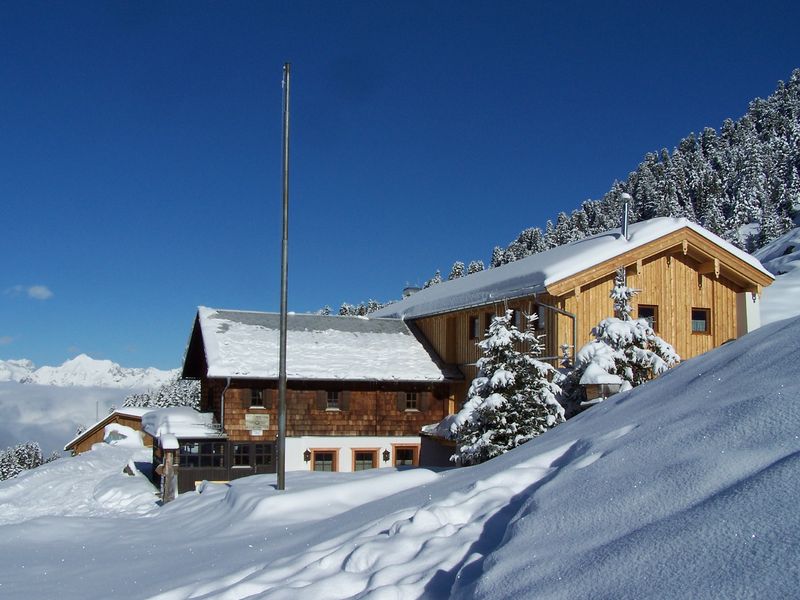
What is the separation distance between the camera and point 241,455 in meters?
23.5

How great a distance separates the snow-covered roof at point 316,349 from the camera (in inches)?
945

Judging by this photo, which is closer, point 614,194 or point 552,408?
point 552,408

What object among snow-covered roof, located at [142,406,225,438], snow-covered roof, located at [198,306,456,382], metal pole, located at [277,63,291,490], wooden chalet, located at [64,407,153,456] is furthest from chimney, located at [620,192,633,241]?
wooden chalet, located at [64,407,153,456]

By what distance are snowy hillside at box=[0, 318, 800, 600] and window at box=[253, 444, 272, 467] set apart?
12.4 m

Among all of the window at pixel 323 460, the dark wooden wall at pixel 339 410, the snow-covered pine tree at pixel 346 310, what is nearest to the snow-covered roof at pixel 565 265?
the dark wooden wall at pixel 339 410

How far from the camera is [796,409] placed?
4.69 metres

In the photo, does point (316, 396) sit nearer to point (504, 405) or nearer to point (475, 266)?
point (504, 405)

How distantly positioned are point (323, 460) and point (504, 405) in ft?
35.7

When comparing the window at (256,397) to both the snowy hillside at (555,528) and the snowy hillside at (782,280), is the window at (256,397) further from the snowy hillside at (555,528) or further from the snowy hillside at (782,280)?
the snowy hillside at (782,280)

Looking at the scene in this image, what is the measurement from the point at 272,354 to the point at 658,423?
19940mm

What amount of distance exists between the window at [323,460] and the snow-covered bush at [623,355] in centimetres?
1062

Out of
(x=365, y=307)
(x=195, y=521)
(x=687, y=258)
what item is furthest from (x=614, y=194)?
(x=195, y=521)

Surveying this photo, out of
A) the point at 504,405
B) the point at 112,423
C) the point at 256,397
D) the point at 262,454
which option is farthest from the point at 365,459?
the point at 112,423

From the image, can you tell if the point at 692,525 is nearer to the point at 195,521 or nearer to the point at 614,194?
the point at 195,521
